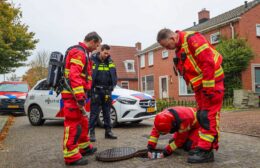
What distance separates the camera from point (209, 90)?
4164mm

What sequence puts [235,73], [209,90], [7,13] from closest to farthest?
[209,90] < [7,13] < [235,73]

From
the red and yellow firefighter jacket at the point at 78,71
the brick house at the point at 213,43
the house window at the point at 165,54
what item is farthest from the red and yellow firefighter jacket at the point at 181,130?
the house window at the point at 165,54

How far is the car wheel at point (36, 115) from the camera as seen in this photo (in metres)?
9.96

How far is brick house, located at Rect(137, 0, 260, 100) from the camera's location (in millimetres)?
18781

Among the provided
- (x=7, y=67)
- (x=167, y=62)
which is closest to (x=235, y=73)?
(x=167, y=62)

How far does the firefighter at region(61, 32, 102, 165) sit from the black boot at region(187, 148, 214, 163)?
160 centimetres

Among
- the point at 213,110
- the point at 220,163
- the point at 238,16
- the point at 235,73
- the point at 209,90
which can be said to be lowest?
the point at 220,163

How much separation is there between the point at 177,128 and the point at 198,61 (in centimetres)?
118

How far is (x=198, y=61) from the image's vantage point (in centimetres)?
428

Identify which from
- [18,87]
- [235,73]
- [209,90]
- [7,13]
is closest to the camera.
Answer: [209,90]

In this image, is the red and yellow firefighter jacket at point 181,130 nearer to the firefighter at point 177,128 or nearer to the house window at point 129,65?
the firefighter at point 177,128

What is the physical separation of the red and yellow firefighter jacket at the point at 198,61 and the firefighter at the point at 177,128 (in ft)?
1.86

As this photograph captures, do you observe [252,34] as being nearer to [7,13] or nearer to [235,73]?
[235,73]

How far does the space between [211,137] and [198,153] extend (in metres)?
0.30
